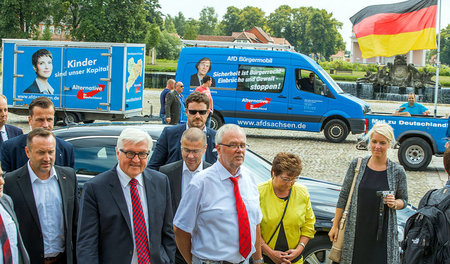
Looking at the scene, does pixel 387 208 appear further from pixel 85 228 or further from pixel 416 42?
pixel 416 42

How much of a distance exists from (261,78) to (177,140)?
13471 mm

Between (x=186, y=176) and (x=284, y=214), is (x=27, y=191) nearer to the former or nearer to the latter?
(x=186, y=176)

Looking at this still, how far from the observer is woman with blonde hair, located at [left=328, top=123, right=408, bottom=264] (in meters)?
4.95

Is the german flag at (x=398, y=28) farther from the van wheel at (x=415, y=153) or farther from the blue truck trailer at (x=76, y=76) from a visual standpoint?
the blue truck trailer at (x=76, y=76)

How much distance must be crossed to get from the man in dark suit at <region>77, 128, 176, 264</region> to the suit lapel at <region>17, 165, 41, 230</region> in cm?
68

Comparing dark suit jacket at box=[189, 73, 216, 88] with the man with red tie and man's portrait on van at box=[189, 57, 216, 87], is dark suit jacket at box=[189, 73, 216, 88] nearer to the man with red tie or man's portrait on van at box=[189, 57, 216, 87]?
man's portrait on van at box=[189, 57, 216, 87]

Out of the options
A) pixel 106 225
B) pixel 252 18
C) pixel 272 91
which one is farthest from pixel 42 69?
pixel 252 18

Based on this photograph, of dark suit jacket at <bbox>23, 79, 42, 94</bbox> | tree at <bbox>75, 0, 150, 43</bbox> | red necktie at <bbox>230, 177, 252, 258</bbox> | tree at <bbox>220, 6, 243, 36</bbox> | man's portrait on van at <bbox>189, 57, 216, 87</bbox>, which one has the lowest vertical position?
red necktie at <bbox>230, 177, 252, 258</bbox>

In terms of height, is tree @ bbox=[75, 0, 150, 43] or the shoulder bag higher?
tree @ bbox=[75, 0, 150, 43]

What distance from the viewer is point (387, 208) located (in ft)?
16.3

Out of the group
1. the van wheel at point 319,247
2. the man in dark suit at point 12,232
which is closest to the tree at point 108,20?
the van wheel at point 319,247

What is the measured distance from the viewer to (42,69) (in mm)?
19891

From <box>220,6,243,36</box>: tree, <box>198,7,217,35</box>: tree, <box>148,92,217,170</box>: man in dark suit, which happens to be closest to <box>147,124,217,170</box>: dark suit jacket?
<box>148,92,217,170</box>: man in dark suit

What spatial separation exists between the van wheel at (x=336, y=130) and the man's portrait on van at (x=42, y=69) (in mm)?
9049
